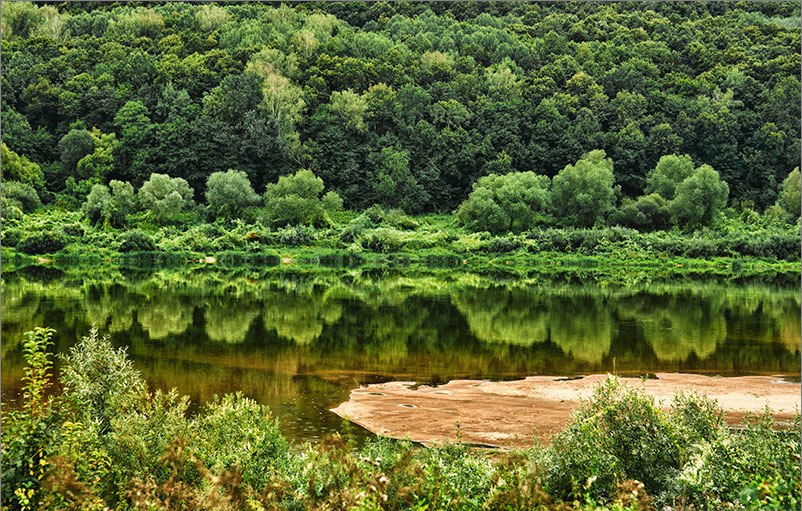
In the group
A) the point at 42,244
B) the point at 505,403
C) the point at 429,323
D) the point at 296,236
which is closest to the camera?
the point at 505,403

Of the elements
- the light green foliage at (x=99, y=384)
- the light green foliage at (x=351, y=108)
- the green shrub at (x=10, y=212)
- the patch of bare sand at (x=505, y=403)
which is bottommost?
the patch of bare sand at (x=505, y=403)

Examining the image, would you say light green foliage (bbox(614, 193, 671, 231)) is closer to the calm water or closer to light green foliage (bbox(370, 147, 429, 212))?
light green foliage (bbox(370, 147, 429, 212))

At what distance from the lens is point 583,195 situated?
6644cm

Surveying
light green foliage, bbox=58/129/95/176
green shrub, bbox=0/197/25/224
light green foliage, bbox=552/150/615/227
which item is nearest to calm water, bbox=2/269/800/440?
green shrub, bbox=0/197/25/224

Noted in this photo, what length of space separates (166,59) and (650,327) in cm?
7717

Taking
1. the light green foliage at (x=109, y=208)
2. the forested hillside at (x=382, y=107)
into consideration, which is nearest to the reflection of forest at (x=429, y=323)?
the light green foliage at (x=109, y=208)

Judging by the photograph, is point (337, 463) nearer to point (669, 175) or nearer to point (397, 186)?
point (669, 175)

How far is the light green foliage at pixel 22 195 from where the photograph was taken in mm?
64875

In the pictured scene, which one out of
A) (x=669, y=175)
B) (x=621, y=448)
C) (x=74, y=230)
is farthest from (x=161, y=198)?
(x=621, y=448)

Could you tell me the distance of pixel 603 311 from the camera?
95.3 feet

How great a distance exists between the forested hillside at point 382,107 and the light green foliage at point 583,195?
39.5 ft

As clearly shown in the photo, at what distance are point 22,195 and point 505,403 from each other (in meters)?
62.6

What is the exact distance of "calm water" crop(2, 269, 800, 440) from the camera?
17.0 meters

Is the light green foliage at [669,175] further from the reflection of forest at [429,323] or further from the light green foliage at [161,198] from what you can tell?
the light green foliage at [161,198]
